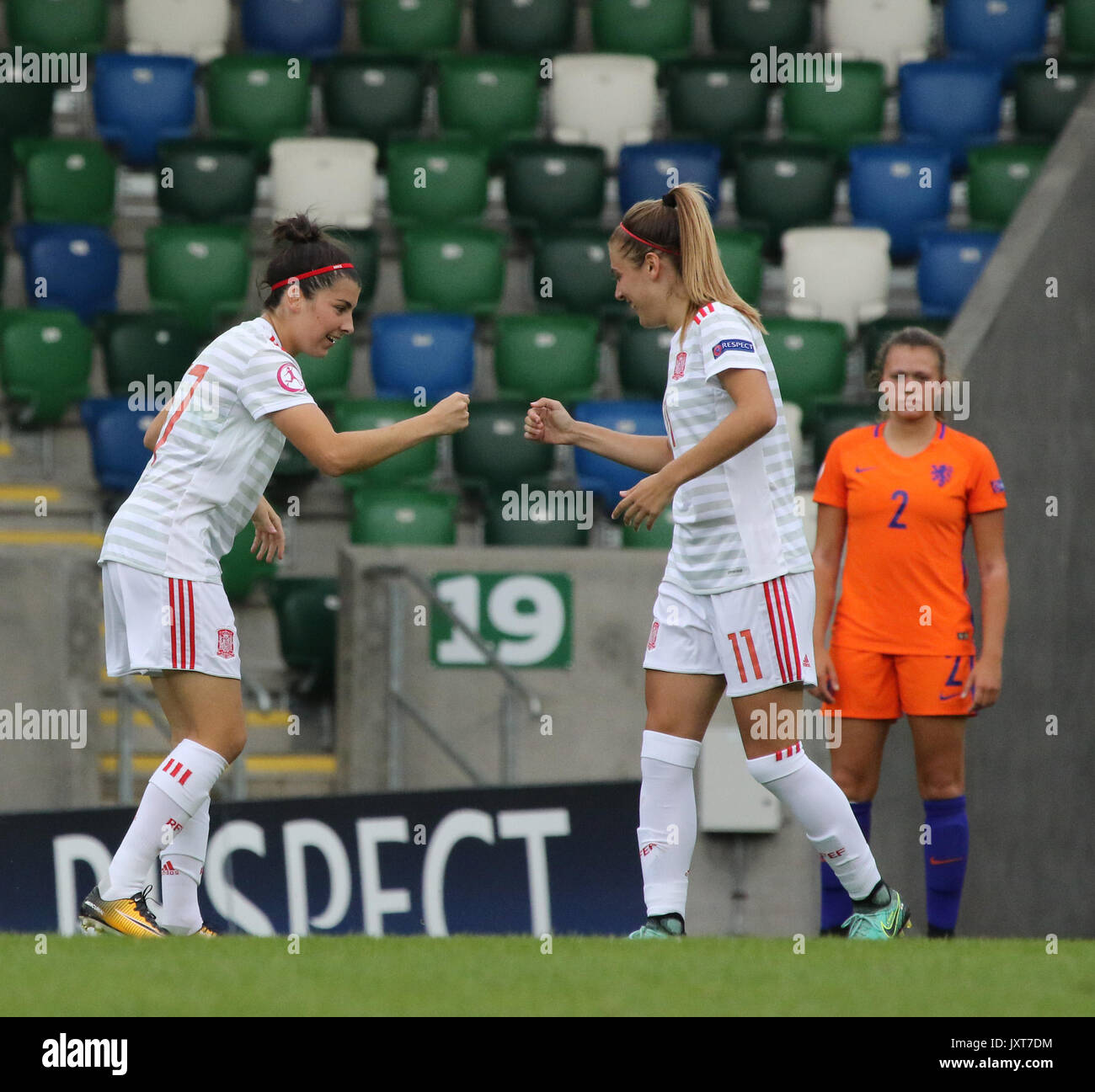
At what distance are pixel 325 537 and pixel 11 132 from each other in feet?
11.4

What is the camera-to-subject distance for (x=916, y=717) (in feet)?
17.2

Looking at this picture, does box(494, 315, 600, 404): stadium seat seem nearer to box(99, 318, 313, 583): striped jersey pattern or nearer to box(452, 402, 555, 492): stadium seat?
box(452, 402, 555, 492): stadium seat

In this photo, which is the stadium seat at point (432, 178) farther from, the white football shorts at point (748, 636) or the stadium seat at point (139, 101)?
the white football shorts at point (748, 636)

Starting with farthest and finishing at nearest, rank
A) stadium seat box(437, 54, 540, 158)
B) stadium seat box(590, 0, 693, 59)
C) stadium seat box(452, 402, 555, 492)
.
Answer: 1. stadium seat box(590, 0, 693, 59)
2. stadium seat box(437, 54, 540, 158)
3. stadium seat box(452, 402, 555, 492)

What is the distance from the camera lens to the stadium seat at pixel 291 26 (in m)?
11.6

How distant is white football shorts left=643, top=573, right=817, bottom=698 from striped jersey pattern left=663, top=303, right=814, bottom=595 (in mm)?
32

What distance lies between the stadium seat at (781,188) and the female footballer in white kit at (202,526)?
660 centimetres

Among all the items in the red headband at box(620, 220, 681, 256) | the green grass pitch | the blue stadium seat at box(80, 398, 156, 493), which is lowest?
the green grass pitch

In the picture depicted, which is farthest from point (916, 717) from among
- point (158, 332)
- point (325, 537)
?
point (158, 332)

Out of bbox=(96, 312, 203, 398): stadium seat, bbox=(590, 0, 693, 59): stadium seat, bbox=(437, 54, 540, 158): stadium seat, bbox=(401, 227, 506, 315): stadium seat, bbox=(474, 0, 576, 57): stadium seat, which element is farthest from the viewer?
bbox=(590, 0, 693, 59): stadium seat

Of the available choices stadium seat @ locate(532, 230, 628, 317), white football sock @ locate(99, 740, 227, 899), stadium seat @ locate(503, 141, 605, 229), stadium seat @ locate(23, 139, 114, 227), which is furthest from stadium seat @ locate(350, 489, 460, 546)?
white football sock @ locate(99, 740, 227, 899)

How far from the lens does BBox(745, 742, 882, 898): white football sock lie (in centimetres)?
435
